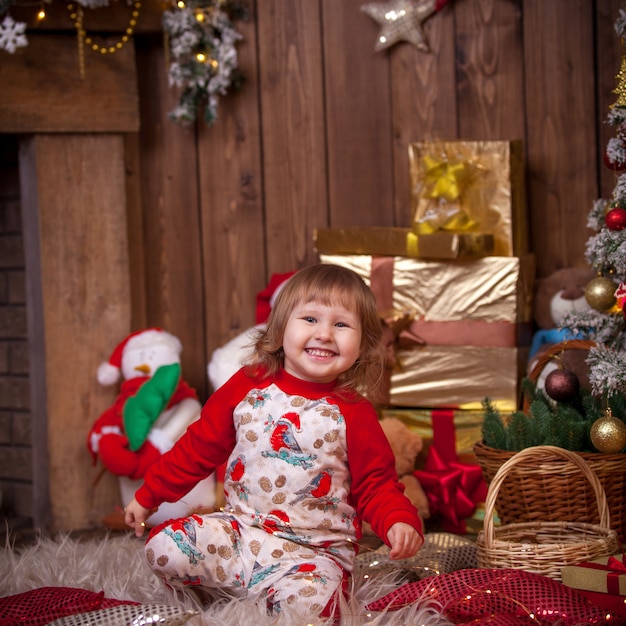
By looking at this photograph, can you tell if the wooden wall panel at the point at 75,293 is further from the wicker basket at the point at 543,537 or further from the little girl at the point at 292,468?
the wicker basket at the point at 543,537

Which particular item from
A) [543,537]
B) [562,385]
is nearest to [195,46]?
[562,385]

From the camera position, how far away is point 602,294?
198 centimetres

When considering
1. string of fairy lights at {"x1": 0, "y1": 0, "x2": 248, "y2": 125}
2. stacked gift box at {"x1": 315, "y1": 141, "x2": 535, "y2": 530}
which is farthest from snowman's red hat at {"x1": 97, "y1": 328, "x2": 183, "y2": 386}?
string of fairy lights at {"x1": 0, "y1": 0, "x2": 248, "y2": 125}

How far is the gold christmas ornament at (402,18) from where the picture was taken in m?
2.57

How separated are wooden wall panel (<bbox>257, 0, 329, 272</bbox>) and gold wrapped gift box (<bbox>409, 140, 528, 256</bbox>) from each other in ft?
1.33

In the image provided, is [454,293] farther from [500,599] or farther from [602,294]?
[500,599]

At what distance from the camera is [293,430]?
1614 millimetres

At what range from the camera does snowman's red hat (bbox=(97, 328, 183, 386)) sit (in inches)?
98.0

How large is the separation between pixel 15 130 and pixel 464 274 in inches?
52.4

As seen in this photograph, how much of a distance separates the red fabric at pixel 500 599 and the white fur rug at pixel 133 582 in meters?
0.03

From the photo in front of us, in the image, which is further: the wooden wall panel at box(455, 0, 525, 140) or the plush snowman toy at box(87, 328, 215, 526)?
the wooden wall panel at box(455, 0, 525, 140)

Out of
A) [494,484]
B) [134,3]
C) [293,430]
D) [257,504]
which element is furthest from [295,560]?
[134,3]

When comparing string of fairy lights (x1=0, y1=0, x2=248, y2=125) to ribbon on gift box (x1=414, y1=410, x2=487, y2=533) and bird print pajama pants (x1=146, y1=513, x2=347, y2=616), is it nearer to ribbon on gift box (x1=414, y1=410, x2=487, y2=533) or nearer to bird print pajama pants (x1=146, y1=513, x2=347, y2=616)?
ribbon on gift box (x1=414, y1=410, x2=487, y2=533)

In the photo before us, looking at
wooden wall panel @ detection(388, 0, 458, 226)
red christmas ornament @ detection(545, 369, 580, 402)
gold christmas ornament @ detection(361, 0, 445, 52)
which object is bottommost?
red christmas ornament @ detection(545, 369, 580, 402)
